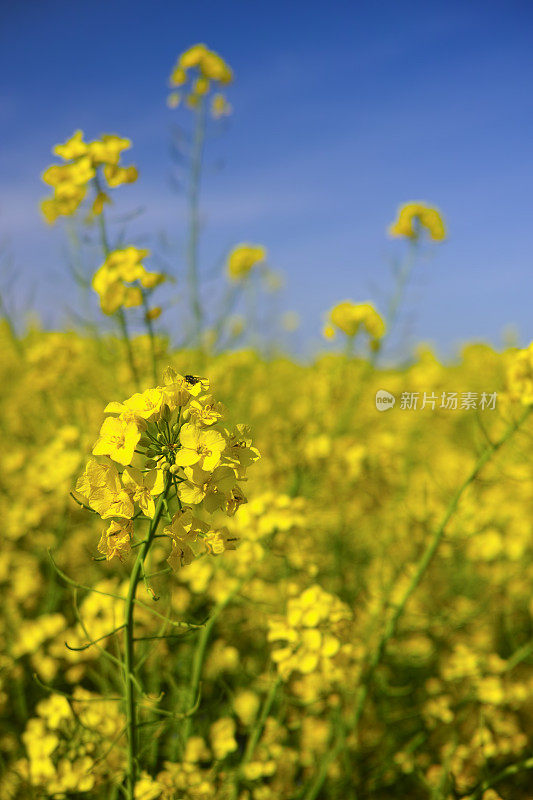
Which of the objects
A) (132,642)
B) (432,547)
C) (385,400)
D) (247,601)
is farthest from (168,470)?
(385,400)

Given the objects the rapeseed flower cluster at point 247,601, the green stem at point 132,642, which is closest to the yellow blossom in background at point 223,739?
the rapeseed flower cluster at point 247,601

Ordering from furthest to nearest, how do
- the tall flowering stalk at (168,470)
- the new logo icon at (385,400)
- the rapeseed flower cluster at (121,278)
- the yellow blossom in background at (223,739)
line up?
1. the new logo icon at (385,400)
2. the rapeseed flower cluster at (121,278)
3. the yellow blossom in background at (223,739)
4. the tall flowering stalk at (168,470)

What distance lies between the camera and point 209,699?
2352 millimetres

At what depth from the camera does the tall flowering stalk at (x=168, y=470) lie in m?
0.82

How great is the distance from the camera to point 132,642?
3.24ft

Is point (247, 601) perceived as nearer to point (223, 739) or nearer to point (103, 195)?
point (223, 739)

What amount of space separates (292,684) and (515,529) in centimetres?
197

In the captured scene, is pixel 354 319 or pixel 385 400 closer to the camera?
pixel 354 319

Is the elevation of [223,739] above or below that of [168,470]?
below

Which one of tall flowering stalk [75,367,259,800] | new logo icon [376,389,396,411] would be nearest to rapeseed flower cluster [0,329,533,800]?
tall flowering stalk [75,367,259,800]

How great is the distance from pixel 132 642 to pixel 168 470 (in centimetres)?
38

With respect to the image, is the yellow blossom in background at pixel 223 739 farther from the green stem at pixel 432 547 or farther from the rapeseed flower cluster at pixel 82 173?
the rapeseed flower cluster at pixel 82 173

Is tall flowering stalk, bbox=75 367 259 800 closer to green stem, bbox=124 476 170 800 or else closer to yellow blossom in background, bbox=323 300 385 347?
green stem, bbox=124 476 170 800

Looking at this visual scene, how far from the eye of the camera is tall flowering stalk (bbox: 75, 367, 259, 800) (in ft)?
2.70
